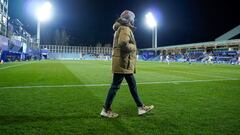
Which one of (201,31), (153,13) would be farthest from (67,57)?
(201,31)

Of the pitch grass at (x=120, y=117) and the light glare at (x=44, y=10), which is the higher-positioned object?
the light glare at (x=44, y=10)

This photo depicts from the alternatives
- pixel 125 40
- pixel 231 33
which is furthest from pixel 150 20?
pixel 125 40

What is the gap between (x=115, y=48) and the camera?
511cm

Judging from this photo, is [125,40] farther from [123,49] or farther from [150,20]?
[150,20]

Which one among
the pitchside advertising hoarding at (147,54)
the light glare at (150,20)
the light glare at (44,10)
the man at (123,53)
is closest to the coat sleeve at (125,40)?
the man at (123,53)

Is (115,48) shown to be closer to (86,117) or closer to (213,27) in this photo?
(86,117)

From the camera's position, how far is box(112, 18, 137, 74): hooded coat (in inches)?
194

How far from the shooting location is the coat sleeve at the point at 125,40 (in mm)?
4887

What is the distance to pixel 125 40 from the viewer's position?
4879mm

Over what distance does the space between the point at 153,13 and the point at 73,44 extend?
48.5 m

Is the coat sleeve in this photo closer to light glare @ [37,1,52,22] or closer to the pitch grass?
the pitch grass

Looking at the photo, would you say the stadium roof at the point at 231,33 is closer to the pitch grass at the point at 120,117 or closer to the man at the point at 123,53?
the pitch grass at the point at 120,117

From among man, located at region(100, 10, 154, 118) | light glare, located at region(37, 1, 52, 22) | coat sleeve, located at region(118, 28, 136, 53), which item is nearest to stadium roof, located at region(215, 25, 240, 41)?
light glare, located at region(37, 1, 52, 22)

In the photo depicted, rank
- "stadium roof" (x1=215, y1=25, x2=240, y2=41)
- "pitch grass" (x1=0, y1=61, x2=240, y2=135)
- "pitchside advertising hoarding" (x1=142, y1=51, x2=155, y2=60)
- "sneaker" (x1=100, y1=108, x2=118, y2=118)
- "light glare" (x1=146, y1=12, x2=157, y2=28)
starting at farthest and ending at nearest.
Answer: "pitchside advertising hoarding" (x1=142, y1=51, x2=155, y2=60)
"light glare" (x1=146, y1=12, x2=157, y2=28)
"stadium roof" (x1=215, y1=25, x2=240, y2=41)
"sneaker" (x1=100, y1=108, x2=118, y2=118)
"pitch grass" (x1=0, y1=61, x2=240, y2=135)
